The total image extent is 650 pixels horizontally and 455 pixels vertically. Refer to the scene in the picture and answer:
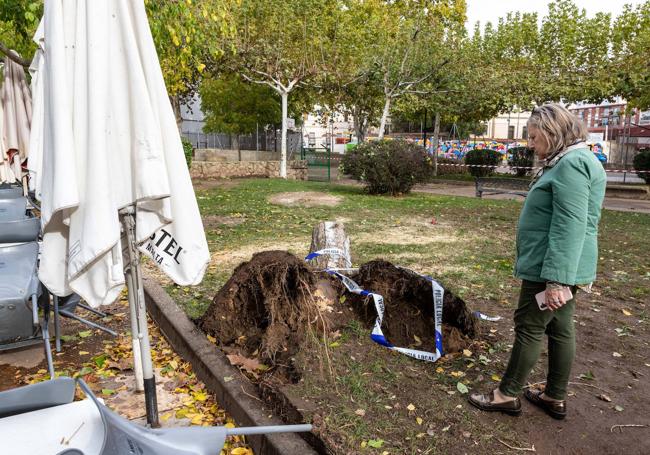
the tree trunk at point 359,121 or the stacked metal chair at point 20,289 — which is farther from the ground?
the tree trunk at point 359,121

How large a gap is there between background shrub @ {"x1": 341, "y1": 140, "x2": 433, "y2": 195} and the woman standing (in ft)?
39.4

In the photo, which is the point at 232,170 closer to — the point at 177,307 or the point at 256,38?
the point at 256,38

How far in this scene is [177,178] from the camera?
2.88m

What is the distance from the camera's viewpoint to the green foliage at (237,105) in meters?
25.0

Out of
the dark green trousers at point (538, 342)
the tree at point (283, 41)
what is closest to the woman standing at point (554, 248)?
the dark green trousers at point (538, 342)

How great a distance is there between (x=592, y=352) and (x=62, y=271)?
151 inches

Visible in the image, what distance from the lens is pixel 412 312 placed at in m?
4.34

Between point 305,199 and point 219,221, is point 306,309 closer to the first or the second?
point 219,221

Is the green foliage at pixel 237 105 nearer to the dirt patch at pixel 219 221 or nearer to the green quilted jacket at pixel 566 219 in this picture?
the dirt patch at pixel 219 221

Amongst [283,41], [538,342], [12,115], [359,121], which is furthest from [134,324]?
[359,121]

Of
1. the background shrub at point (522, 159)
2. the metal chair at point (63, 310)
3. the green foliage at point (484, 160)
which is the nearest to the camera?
the metal chair at point (63, 310)

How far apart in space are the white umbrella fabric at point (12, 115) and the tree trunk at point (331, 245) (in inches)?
185

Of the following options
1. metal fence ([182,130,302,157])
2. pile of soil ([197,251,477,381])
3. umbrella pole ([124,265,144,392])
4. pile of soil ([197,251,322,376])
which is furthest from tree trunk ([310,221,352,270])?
metal fence ([182,130,302,157])

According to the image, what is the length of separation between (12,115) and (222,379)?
19.8 feet
